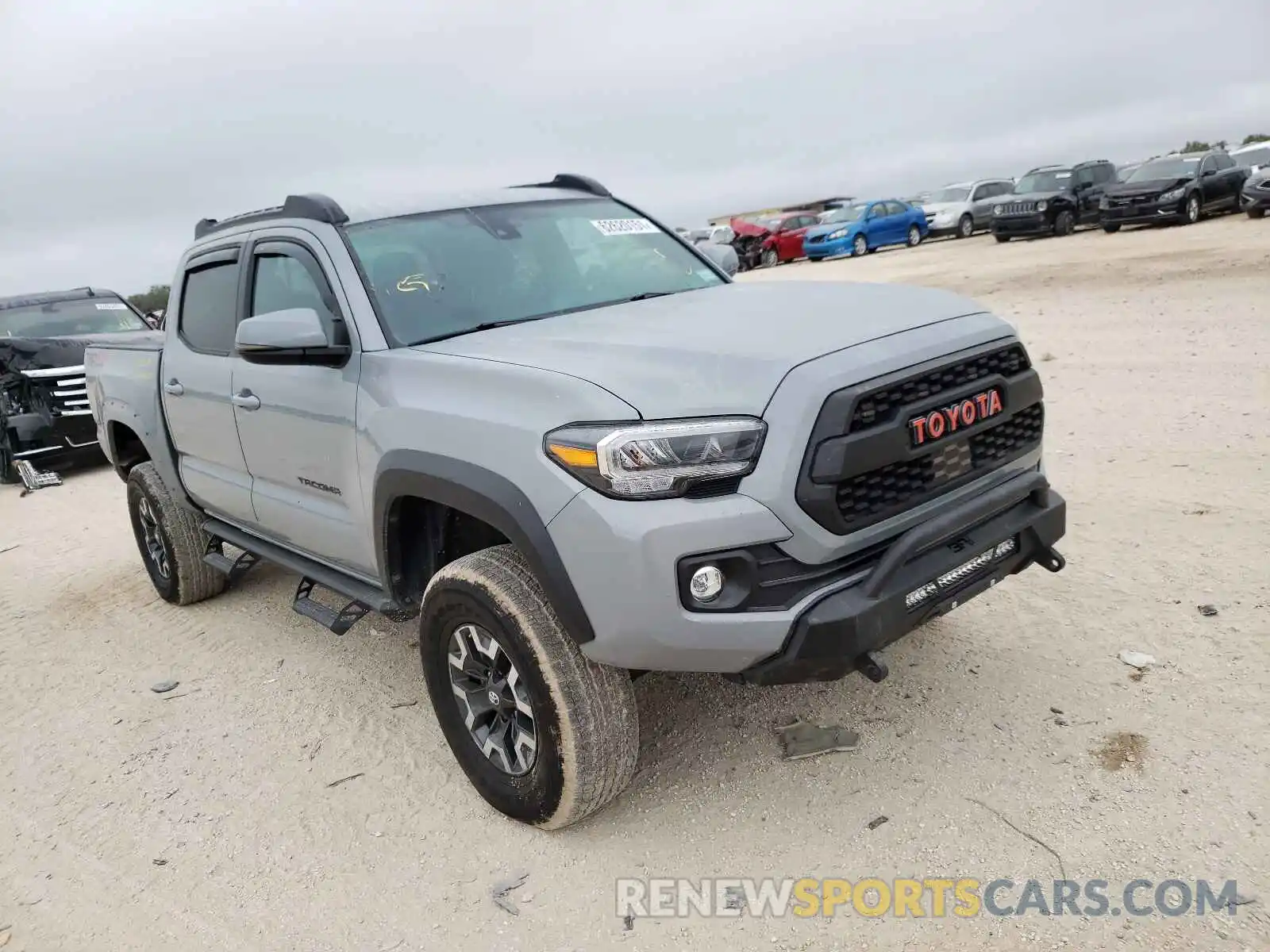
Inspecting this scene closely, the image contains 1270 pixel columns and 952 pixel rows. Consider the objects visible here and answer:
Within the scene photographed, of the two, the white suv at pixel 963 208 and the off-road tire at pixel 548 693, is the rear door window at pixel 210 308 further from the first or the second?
the white suv at pixel 963 208

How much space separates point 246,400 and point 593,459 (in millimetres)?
2207

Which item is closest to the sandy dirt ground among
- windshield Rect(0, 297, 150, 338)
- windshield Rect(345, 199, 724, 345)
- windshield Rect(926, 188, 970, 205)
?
windshield Rect(345, 199, 724, 345)

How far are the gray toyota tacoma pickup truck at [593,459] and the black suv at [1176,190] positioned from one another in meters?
18.4

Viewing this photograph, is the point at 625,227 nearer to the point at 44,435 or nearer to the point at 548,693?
the point at 548,693

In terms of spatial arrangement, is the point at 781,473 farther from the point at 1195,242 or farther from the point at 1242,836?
the point at 1195,242

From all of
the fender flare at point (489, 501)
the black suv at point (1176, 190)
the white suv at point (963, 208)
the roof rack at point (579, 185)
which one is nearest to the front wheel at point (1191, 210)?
the black suv at point (1176, 190)

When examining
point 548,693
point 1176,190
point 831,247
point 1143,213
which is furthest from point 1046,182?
point 548,693

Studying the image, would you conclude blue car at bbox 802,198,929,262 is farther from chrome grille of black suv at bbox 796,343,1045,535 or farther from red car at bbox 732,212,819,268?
chrome grille of black suv at bbox 796,343,1045,535

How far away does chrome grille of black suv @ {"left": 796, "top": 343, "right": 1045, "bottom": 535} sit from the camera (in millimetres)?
2545

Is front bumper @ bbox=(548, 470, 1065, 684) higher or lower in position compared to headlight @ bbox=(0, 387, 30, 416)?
higher

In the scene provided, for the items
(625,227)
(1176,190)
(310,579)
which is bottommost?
(310,579)

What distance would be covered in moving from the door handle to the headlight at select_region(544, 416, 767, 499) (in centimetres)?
212

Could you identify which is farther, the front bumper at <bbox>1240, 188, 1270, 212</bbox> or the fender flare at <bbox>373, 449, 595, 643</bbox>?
the front bumper at <bbox>1240, 188, 1270, 212</bbox>

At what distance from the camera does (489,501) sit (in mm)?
2803
